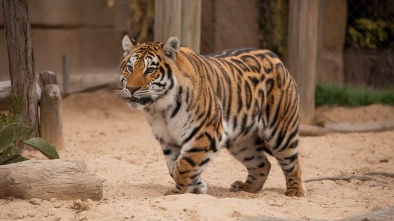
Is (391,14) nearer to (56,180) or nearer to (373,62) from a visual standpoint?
(373,62)

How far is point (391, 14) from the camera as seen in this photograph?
38.6 feet

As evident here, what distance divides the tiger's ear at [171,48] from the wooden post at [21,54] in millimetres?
1706

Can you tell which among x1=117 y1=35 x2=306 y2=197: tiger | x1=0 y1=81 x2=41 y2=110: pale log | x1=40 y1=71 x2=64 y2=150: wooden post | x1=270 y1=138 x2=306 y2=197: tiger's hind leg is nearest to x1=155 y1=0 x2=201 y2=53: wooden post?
x1=40 y1=71 x2=64 y2=150: wooden post

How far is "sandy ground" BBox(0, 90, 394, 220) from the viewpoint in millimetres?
5238

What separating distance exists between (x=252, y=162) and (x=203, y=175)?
0.94 metres

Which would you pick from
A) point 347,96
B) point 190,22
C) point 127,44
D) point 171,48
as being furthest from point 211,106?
point 347,96

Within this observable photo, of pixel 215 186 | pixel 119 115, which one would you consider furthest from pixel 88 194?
pixel 119 115

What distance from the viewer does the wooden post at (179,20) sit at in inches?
339

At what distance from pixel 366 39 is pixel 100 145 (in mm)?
4787

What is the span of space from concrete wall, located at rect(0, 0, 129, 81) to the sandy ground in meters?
0.60

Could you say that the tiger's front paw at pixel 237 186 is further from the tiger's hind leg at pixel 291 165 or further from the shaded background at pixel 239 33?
A: the shaded background at pixel 239 33

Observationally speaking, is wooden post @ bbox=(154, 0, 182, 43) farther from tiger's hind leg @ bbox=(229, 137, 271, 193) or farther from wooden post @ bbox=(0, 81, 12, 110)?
tiger's hind leg @ bbox=(229, 137, 271, 193)

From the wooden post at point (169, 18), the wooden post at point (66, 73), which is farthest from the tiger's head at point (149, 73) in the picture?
the wooden post at point (66, 73)

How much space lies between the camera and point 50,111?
825cm
